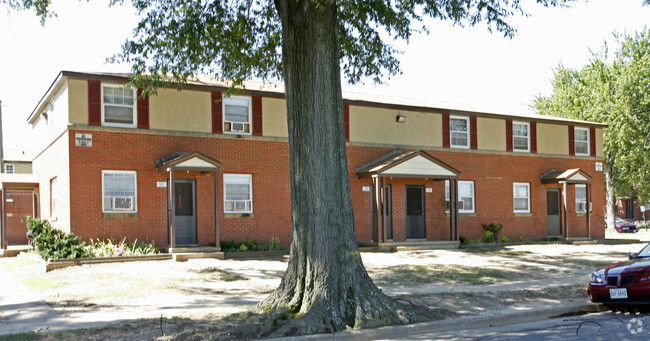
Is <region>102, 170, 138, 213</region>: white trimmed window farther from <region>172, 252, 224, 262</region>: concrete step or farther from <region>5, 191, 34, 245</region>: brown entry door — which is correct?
<region>5, 191, 34, 245</region>: brown entry door

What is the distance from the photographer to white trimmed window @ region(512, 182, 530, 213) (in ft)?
86.1

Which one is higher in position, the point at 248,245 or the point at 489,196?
the point at 489,196

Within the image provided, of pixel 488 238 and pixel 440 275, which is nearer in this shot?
pixel 440 275

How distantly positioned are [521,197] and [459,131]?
431 centimetres

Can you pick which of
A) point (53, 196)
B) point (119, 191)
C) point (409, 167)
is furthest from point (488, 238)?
point (53, 196)

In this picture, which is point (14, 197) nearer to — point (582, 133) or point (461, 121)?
point (461, 121)

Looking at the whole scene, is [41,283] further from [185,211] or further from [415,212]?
[415,212]

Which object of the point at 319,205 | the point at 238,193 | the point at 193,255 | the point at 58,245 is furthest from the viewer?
the point at 238,193

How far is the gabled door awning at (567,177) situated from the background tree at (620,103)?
13.2 meters

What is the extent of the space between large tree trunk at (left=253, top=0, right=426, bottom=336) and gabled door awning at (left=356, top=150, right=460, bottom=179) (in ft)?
39.9

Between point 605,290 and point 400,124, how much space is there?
14485 millimetres

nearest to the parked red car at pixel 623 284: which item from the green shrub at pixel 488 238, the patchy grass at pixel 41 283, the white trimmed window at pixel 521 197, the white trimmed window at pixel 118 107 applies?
the patchy grass at pixel 41 283

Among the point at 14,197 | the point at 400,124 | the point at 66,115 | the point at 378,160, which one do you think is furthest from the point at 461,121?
the point at 14,197

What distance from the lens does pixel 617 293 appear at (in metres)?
9.95
